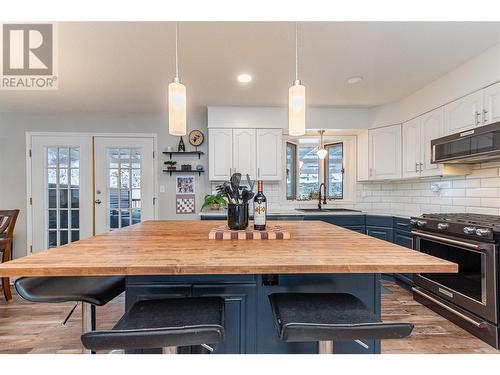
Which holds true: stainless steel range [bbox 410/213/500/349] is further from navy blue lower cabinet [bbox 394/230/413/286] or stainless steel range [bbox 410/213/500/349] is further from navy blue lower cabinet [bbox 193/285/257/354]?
navy blue lower cabinet [bbox 193/285/257/354]

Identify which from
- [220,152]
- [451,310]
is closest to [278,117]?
[220,152]

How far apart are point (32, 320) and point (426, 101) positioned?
4456mm

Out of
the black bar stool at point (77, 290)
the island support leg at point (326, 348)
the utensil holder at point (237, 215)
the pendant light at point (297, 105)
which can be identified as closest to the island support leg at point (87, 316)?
the black bar stool at point (77, 290)

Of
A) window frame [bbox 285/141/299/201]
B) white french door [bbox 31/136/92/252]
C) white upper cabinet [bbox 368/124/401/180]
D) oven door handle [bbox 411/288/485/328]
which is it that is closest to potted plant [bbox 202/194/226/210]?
window frame [bbox 285/141/299/201]

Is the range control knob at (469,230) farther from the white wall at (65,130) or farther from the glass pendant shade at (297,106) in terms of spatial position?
the white wall at (65,130)

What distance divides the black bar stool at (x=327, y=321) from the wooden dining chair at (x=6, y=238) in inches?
119

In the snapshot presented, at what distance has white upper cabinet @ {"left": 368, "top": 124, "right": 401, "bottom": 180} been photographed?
132 inches

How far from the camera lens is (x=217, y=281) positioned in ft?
4.29

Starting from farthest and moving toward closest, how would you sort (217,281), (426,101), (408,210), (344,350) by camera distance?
(408,210) < (426,101) < (344,350) < (217,281)

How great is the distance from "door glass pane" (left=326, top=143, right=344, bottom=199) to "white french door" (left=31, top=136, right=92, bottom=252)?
12.1 feet

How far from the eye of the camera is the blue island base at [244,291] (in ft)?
4.28

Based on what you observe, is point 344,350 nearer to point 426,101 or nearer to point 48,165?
point 426,101

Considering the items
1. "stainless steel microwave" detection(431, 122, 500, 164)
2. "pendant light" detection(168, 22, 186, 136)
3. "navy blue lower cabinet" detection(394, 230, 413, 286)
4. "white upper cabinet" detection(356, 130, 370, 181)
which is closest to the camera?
"pendant light" detection(168, 22, 186, 136)
